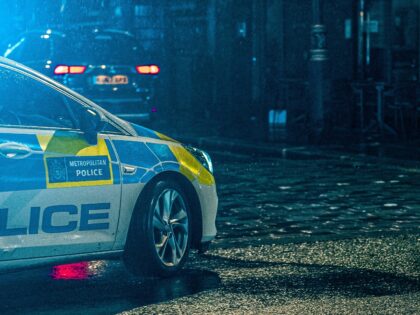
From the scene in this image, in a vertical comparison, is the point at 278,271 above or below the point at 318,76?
below

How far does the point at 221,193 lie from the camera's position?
14.0 meters

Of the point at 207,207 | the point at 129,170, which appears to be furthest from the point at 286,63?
the point at 129,170

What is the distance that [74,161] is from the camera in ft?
26.3

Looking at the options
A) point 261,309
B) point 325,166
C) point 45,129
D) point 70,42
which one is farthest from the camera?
point 70,42

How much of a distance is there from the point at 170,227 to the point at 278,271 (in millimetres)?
791

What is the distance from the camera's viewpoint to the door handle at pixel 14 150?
7.63 meters

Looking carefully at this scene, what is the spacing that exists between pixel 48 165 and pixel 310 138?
505 inches

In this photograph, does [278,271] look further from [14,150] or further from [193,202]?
[14,150]

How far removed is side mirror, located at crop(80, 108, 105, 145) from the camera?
8273 mm

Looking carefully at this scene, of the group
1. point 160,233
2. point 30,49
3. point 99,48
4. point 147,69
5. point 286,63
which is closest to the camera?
point 160,233

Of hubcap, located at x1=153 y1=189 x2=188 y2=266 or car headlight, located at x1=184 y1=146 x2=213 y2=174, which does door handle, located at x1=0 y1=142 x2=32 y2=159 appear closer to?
hubcap, located at x1=153 y1=189 x2=188 y2=266

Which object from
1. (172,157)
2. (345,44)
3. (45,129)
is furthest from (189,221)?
(345,44)

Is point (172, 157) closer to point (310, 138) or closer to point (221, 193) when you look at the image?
point (221, 193)

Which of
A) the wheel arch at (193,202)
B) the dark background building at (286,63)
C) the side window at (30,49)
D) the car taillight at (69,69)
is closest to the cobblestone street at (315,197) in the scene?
the wheel arch at (193,202)
